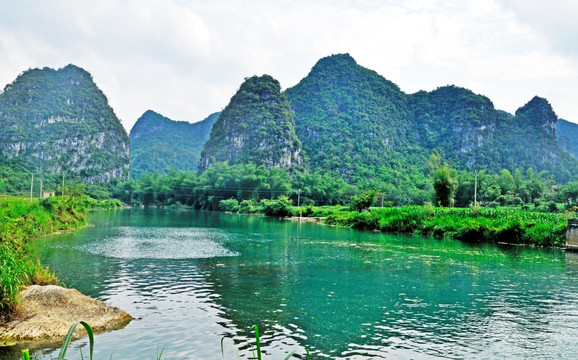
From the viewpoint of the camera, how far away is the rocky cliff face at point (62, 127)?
5271 inches

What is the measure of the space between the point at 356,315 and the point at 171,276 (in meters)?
7.67

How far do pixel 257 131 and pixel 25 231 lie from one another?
117m

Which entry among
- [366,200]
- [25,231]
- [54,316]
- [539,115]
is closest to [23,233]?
[25,231]

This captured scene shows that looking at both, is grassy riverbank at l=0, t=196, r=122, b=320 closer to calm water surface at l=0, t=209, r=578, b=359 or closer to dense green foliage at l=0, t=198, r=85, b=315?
dense green foliage at l=0, t=198, r=85, b=315

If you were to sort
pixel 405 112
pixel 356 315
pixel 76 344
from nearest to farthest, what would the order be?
pixel 76 344 < pixel 356 315 < pixel 405 112

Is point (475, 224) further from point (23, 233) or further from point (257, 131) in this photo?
point (257, 131)

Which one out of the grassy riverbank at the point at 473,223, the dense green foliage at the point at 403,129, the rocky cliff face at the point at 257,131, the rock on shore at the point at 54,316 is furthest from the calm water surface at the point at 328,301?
the rocky cliff face at the point at 257,131

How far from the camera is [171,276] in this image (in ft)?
53.1

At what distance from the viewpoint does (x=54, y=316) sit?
934 centimetres

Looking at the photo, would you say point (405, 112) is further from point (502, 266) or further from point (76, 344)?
point (76, 344)

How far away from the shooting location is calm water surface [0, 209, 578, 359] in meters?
8.87

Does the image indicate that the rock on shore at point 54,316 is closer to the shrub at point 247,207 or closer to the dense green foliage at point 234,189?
the dense green foliage at point 234,189

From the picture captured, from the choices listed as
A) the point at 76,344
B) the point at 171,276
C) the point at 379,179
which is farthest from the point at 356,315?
the point at 379,179

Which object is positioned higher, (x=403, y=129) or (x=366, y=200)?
(x=403, y=129)
